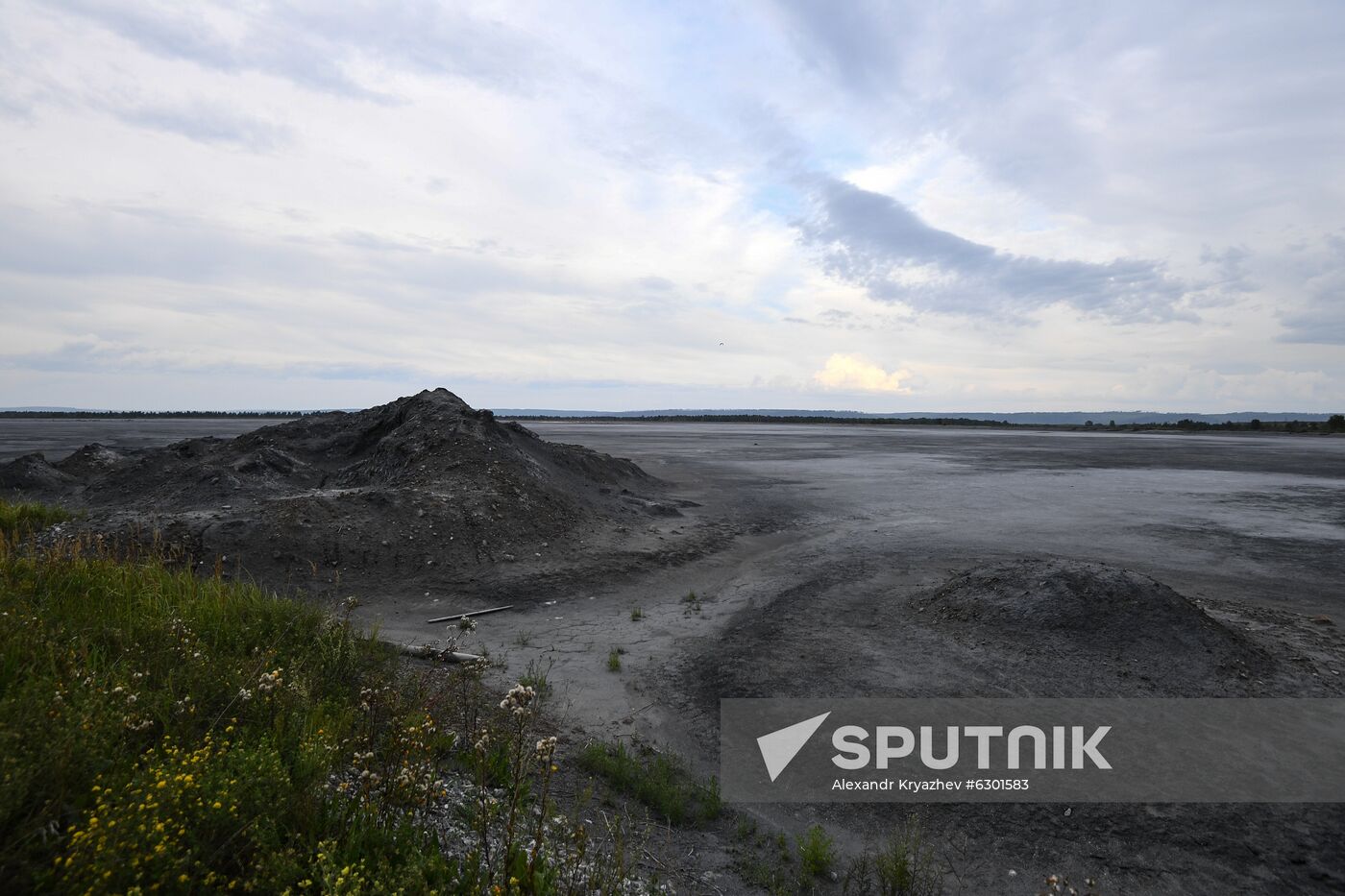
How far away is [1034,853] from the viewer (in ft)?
14.1

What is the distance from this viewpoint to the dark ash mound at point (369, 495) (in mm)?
11148

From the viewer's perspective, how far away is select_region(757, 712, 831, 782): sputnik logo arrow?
215 inches

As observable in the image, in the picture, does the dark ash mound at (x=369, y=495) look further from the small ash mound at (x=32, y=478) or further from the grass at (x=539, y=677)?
the grass at (x=539, y=677)

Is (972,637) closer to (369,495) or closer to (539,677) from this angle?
(539,677)

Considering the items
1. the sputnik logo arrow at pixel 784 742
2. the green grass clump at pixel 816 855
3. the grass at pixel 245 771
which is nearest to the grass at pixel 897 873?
the green grass clump at pixel 816 855

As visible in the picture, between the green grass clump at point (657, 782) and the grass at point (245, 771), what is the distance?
0.65 metres

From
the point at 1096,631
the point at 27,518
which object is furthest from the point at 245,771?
the point at 27,518

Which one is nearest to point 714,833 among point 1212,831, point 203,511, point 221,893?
point 221,893

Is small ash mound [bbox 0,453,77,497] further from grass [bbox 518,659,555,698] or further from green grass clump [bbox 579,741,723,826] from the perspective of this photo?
green grass clump [bbox 579,741,723,826]

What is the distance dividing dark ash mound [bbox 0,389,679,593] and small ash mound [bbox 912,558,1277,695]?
7379mm

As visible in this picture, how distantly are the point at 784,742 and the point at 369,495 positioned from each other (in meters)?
10.1

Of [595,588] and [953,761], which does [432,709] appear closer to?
[953,761]

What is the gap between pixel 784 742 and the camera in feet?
19.0

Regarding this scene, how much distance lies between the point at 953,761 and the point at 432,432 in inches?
564
